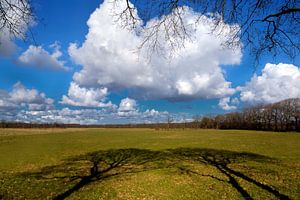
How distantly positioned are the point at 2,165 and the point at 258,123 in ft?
455

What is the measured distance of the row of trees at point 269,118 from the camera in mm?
124312

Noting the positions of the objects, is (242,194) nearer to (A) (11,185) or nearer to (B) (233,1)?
(B) (233,1)

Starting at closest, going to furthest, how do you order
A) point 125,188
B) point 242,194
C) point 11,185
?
point 242,194 < point 125,188 < point 11,185

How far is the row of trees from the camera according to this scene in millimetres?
124312

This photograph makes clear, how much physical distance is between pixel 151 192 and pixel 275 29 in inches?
369

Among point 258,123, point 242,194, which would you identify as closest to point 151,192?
point 242,194

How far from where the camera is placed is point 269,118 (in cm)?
13738

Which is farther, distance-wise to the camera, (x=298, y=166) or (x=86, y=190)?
(x=298, y=166)

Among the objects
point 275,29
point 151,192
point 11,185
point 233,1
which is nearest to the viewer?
point 233,1

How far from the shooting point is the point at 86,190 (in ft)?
45.9

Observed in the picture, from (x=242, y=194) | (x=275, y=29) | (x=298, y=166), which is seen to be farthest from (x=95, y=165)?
(x=275, y=29)

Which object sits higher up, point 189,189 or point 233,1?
point 233,1

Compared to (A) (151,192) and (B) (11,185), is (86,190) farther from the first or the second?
(B) (11,185)

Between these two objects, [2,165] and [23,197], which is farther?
[2,165]
